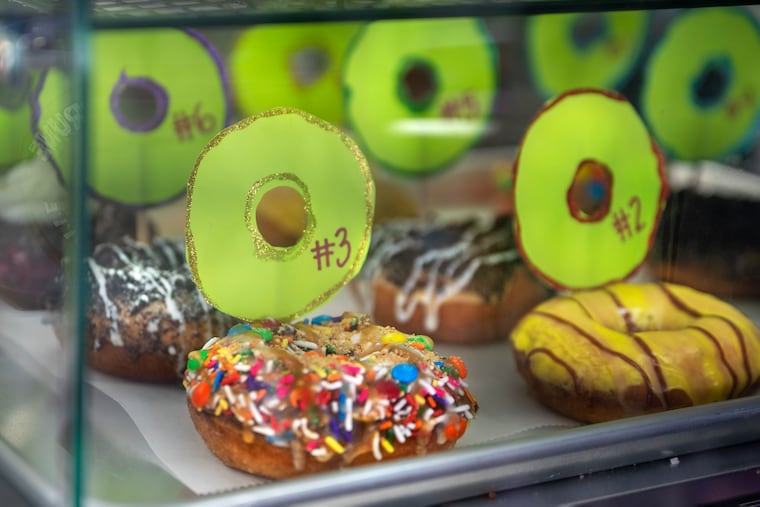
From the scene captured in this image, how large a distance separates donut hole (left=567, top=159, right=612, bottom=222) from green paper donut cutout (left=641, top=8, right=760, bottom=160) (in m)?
0.17

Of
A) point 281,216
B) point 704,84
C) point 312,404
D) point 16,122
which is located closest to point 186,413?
point 312,404

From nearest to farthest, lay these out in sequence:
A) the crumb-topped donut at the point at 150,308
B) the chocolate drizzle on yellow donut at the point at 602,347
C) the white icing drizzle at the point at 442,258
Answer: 1. the crumb-topped donut at the point at 150,308
2. the chocolate drizzle on yellow donut at the point at 602,347
3. the white icing drizzle at the point at 442,258

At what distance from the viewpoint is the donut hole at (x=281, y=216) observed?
1.35m

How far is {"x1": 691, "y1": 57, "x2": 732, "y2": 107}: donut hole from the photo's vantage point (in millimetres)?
1935

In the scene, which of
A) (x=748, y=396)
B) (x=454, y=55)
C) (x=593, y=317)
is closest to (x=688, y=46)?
(x=454, y=55)

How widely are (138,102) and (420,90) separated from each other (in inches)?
31.2

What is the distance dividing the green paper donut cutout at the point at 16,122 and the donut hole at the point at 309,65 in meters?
0.49

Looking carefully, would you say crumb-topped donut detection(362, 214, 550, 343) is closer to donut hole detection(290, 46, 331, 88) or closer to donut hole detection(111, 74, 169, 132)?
donut hole detection(290, 46, 331, 88)

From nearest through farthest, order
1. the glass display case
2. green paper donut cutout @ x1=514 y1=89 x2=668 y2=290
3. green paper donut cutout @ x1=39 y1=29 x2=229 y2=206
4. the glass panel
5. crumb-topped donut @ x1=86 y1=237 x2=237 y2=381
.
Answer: the glass panel → the glass display case → green paper donut cutout @ x1=39 y1=29 x2=229 y2=206 → crumb-topped donut @ x1=86 y1=237 x2=237 y2=381 → green paper donut cutout @ x1=514 y1=89 x2=668 y2=290

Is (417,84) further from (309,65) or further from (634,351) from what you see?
(634,351)

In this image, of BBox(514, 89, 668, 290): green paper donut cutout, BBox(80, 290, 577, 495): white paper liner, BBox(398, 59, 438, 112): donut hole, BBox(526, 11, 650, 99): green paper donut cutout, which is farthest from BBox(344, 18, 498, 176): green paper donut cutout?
BBox(80, 290, 577, 495): white paper liner

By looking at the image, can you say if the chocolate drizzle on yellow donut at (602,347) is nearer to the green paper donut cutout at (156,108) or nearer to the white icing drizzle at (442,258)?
the white icing drizzle at (442,258)

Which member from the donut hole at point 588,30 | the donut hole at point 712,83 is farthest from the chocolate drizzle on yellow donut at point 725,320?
the donut hole at point 588,30

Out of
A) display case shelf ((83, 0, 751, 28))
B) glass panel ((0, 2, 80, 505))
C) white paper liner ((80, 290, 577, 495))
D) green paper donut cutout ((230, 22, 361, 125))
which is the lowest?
white paper liner ((80, 290, 577, 495))
